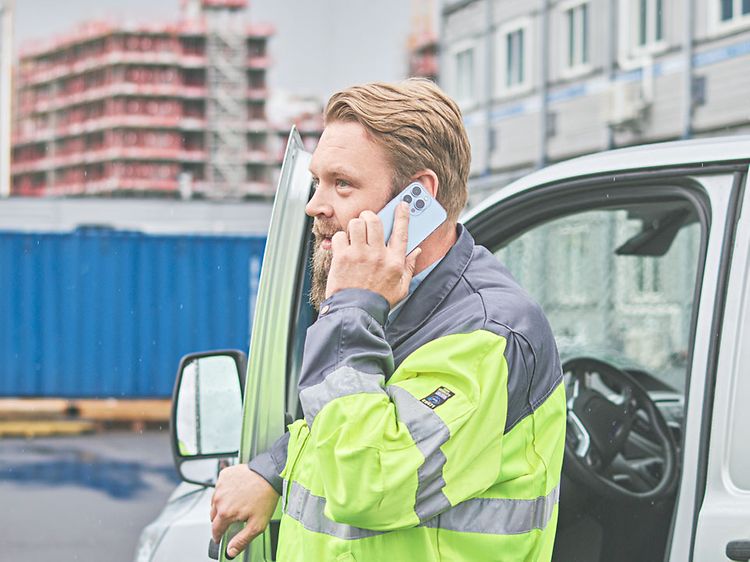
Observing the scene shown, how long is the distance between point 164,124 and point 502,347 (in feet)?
321

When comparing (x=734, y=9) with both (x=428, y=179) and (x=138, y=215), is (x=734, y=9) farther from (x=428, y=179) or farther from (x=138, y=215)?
(x=138, y=215)

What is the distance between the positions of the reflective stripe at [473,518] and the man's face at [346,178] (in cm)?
37

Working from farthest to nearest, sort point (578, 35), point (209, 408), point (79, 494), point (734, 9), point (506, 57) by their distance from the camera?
point (506, 57) < point (578, 35) < point (734, 9) < point (79, 494) < point (209, 408)

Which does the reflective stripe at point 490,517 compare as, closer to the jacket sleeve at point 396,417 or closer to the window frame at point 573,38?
the jacket sleeve at point 396,417

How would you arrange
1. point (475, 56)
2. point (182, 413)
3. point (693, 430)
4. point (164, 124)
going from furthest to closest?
point (164, 124) → point (475, 56) → point (182, 413) → point (693, 430)

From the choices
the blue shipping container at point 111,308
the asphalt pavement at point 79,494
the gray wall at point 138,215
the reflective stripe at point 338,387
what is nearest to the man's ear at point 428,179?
the reflective stripe at point 338,387

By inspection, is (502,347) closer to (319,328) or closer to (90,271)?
(319,328)

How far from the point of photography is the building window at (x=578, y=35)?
17.4 meters

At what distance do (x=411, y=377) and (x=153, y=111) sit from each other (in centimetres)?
9976

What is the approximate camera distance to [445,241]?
1604 mm

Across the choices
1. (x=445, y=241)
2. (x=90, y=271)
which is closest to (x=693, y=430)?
(x=445, y=241)

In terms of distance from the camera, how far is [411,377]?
1.45 m

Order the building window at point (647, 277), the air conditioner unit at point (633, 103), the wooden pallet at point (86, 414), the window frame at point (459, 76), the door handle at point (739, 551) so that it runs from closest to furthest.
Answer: the door handle at point (739, 551) < the building window at point (647, 277) < the wooden pallet at point (86, 414) < the air conditioner unit at point (633, 103) < the window frame at point (459, 76)

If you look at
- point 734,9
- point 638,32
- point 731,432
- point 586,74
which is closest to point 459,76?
point 586,74
